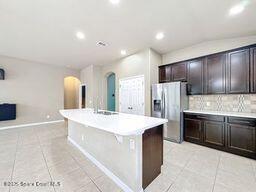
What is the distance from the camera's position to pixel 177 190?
67.2 inches

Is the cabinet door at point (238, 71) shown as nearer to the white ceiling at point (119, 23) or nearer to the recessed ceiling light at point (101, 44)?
the white ceiling at point (119, 23)

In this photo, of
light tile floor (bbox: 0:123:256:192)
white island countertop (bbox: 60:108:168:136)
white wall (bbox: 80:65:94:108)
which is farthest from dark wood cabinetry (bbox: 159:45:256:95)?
white wall (bbox: 80:65:94:108)

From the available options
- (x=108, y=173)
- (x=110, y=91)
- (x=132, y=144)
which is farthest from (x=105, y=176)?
(x=110, y=91)

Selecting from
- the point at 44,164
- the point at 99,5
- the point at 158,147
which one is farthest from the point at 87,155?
the point at 99,5

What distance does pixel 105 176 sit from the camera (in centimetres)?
199

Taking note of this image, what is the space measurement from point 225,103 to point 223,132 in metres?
0.93

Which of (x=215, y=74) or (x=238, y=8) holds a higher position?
(x=238, y=8)

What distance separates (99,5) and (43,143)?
3633mm

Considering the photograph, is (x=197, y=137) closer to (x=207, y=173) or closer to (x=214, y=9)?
(x=207, y=173)

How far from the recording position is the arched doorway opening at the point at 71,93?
26.5 feet

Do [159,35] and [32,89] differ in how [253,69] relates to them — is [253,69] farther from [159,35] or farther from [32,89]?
[32,89]

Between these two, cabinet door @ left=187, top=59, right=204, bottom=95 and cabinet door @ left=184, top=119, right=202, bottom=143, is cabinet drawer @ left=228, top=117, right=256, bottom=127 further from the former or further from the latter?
cabinet door @ left=187, top=59, right=204, bottom=95

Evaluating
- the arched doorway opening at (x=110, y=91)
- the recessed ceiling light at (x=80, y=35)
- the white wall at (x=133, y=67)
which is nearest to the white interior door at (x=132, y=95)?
the white wall at (x=133, y=67)

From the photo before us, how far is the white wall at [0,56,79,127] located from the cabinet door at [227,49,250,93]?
22.7 ft
